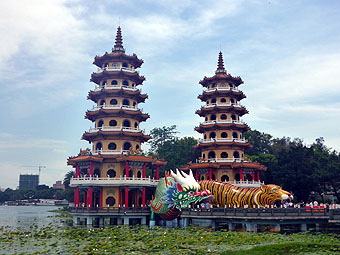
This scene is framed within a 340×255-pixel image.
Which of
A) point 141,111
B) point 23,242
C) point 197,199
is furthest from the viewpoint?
point 141,111

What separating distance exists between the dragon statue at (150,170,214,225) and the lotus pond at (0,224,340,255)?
4.13 metres

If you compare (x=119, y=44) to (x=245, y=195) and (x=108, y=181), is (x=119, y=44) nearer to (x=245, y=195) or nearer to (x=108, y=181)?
(x=108, y=181)

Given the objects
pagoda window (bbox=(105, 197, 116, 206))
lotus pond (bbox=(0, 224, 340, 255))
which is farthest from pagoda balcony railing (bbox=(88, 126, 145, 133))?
lotus pond (bbox=(0, 224, 340, 255))

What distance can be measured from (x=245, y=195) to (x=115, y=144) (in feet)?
48.7

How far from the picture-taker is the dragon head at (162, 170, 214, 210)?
1203 inches

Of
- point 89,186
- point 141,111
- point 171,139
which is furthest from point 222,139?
point 171,139

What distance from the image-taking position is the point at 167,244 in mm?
22031

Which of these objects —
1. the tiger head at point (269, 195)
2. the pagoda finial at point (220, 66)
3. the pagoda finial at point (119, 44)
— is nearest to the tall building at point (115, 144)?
the pagoda finial at point (119, 44)

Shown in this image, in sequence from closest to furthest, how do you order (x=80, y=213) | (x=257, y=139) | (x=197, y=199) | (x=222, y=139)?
(x=197, y=199), (x=80, y=213), (x=222, y=139), (x=257, y=139)

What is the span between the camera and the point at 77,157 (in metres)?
37.7

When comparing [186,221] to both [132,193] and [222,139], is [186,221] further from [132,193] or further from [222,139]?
[222,139]

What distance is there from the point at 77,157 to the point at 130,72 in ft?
35.9

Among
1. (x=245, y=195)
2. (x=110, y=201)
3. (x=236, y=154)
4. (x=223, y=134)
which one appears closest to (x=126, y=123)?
(x=110, y=201)

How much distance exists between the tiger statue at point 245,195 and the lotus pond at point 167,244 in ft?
17.4
